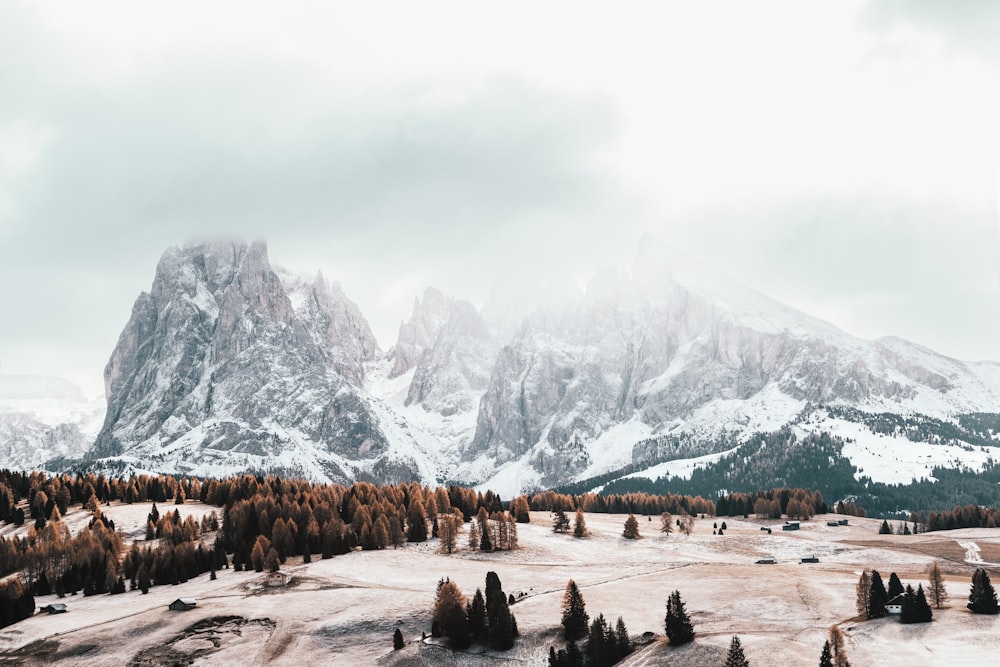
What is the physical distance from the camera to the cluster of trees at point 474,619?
3226 inches

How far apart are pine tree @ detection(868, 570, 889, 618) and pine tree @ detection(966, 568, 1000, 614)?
8208mm

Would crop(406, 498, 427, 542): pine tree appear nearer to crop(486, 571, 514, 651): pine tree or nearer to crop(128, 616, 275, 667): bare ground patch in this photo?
crop(128, 616, 275, 667): bare ground patch

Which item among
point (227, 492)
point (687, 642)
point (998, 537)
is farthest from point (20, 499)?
point (998, 537)

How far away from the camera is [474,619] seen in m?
84.2

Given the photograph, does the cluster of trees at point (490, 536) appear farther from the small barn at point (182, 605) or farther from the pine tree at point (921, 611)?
the pine tree at point (921, 611)

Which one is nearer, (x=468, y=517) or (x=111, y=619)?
(x=111, y=619)

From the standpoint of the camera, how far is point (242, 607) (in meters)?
97.1

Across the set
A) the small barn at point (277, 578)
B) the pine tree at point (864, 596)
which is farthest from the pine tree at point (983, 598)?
the small barn at point (277, 578)

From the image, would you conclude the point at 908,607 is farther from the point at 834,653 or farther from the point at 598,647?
the point at 598,647

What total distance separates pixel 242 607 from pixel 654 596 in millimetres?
52783

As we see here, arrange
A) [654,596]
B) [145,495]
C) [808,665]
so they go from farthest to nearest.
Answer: [145,495] → [654,596] → [808,665]

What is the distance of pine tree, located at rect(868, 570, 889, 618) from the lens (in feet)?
254

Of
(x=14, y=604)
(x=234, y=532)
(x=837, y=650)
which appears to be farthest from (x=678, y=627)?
(x=234, y=532)

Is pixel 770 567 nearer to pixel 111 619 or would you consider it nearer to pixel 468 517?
pixel 468 517
